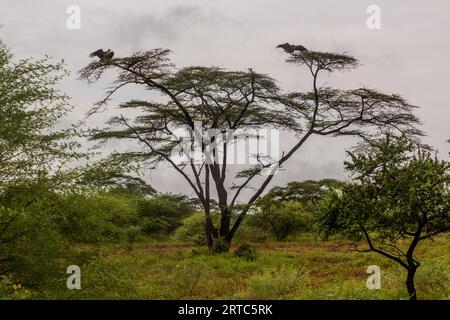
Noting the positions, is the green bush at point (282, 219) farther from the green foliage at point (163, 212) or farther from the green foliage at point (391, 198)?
the green foliage at point (391, 198)

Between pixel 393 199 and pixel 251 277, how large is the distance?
4830 millimetres

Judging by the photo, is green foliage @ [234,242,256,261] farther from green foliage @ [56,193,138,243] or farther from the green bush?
green foliage @ [56,193,138,243]

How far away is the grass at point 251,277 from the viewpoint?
955cm

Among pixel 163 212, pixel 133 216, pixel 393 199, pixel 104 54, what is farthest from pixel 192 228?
pixel 393 199

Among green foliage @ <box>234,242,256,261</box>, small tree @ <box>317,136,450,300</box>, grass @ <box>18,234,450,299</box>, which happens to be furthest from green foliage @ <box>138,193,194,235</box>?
small tree @ <box>317,136,450,300</box>

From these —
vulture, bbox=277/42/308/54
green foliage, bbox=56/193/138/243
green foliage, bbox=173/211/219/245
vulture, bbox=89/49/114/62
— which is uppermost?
vulture, bbox=277/42/308/54

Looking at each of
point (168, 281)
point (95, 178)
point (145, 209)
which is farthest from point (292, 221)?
point (95, 178)

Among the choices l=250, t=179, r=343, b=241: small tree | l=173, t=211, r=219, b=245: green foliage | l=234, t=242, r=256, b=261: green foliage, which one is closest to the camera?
l=234, t=242, r=256, b=261: green foliage

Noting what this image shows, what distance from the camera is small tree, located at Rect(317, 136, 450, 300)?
1073cm

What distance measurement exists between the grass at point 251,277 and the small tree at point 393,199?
95 centimetres

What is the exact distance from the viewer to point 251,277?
46.8 feet

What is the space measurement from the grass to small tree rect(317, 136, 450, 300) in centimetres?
95
